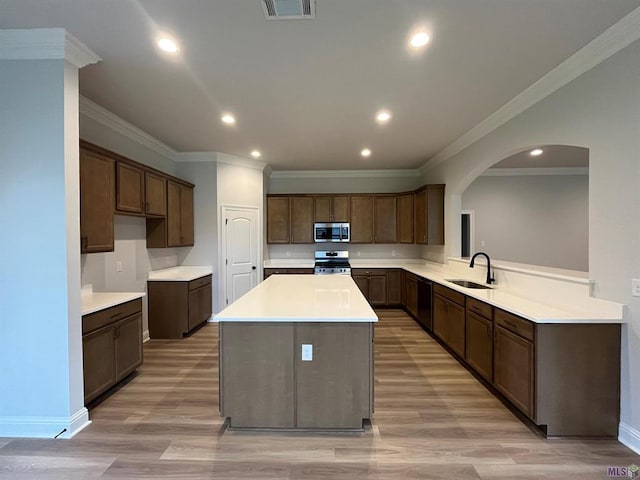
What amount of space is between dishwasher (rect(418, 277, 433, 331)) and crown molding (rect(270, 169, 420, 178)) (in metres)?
2.62

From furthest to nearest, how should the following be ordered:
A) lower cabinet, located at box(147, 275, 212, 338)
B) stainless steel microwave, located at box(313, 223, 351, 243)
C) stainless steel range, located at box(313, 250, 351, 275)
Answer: stainless steel microwave, located at box(313, 223, 351, 243), stainless steel range, located at box(313, 250, 351, 275), lower cabinet, located at box(147, 275, 212, 338)

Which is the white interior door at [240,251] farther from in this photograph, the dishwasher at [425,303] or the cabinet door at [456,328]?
the cabinet door at [456,328]

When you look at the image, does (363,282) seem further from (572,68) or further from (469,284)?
(572,68)

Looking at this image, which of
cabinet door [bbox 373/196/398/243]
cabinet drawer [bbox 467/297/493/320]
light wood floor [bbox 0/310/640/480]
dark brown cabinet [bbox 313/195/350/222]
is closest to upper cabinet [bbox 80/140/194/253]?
light wood floor [bbox 0/310/640/480]

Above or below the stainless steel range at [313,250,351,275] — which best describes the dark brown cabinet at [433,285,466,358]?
below

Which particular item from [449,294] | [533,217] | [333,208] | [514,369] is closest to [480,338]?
[514,369]

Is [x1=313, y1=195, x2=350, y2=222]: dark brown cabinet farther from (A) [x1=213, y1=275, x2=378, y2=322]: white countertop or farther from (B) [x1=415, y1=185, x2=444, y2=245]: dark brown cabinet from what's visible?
(A) [x1=213, y1=275, x2=378, y2=322]: white countertop

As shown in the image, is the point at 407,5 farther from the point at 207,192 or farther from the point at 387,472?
the point at 207,192

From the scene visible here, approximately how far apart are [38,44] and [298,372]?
9.69 ft

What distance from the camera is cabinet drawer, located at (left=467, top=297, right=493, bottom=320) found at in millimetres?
2918

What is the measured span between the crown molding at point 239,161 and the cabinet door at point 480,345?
4.28 m

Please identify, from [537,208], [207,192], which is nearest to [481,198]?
[537,208]

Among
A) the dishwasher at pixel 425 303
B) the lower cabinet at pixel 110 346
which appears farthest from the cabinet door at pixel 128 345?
the dishwasher at pixel 425 303

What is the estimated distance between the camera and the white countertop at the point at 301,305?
222 centimetres
